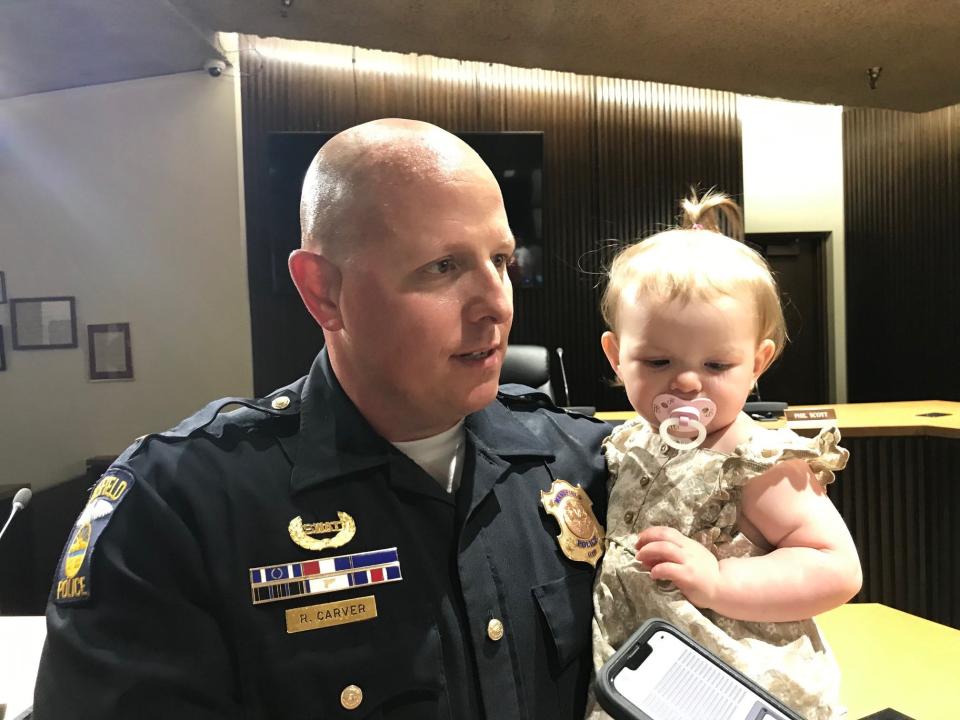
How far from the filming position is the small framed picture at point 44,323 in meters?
4.13

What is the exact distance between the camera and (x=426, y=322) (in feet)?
2.73

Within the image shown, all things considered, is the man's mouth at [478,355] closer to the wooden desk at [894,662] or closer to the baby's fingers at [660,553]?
the baby's fingers at [660,553]

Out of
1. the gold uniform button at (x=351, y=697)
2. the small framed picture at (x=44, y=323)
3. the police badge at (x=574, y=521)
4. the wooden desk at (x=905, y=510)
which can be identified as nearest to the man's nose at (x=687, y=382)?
the police badge at (x=574, y=521)

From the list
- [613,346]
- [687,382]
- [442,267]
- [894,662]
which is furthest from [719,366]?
[894,662]

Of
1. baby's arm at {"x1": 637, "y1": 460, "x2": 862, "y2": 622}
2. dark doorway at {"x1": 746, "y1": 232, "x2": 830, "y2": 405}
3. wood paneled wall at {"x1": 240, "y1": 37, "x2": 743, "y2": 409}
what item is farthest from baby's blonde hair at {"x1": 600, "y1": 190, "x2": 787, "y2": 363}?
dark doorway at {"x1": 746, "y1": 232, "x2": 830, "y2": 405}

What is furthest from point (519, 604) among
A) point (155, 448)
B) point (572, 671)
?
point (155, 448)

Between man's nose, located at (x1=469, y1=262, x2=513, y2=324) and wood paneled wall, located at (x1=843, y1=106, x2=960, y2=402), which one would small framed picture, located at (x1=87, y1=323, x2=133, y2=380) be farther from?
wood paneled wall, located at (x1=843, y1=106, x2=960, y2=402)

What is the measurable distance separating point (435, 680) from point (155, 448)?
19.4 inches

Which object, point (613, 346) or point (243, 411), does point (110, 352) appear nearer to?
point (243, 411)

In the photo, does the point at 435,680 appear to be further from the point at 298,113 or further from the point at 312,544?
the point at 298,113

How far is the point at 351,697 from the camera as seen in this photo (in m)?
0.80

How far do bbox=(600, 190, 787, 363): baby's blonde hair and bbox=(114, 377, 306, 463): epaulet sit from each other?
1.80 ft

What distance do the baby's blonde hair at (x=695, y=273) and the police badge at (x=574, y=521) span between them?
0.94 feet

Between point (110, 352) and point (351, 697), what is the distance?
411 centimetres
